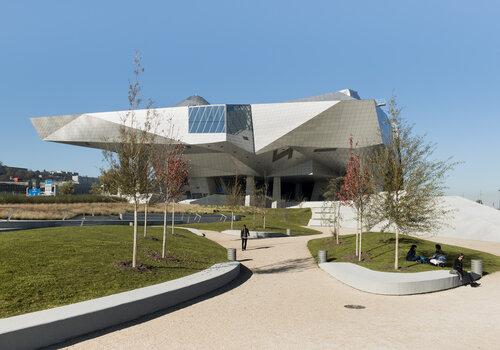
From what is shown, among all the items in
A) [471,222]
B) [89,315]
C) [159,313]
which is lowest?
[159,313]

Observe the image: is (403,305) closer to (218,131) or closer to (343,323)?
(343,323)

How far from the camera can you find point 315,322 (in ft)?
28.5

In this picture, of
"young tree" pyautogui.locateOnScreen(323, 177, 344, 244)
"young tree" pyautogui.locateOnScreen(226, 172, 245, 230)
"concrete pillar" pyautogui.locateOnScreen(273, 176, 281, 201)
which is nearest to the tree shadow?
"young tree" pyautogui.locateOnScreen(323, 177, 344, 244)

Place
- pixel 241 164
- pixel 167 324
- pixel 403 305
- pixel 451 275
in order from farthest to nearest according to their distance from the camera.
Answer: pixel 241 164
pixel 451 275
pixel 403 305
pixel 167 324

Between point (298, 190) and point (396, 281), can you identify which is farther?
point (298, 190)

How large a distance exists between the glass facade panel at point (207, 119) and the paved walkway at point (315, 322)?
50806 mm

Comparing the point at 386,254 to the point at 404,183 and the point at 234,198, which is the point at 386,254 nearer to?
the point at 404,183

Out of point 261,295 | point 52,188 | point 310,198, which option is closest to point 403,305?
point 261,295

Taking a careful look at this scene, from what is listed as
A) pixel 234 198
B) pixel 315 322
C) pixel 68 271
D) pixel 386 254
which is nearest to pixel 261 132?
pixel 234 198

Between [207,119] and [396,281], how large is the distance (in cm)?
5392

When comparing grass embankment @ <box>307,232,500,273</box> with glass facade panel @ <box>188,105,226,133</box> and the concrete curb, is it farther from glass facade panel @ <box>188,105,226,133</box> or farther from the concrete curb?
glass facade panel @ <box>188,105,226,133</box>

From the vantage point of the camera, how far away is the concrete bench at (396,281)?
40.1 feet

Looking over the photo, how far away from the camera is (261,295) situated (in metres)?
11.4

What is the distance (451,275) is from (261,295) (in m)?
6.71
